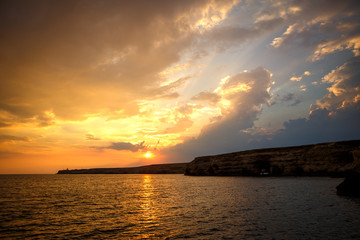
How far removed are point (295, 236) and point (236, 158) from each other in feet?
377

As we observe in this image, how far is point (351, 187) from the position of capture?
109ft

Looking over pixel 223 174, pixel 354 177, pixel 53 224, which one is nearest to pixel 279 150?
pixel 223 174

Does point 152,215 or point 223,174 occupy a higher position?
point 152,215

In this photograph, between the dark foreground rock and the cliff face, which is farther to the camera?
the cliff face

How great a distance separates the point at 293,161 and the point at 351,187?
7425cm

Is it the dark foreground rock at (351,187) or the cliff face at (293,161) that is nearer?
the dark foreground rock at (351,187)

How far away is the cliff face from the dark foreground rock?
43848 mm

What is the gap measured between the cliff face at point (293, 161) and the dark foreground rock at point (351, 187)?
43.8 meters

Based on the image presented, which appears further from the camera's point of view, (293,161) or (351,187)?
(293,161)

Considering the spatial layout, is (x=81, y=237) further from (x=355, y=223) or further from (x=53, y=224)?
(x=355, y=223)

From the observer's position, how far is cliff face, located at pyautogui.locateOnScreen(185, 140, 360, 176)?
281 feet

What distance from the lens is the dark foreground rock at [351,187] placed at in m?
32.3

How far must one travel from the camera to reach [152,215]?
80.6ft

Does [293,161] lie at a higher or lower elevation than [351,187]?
lower
